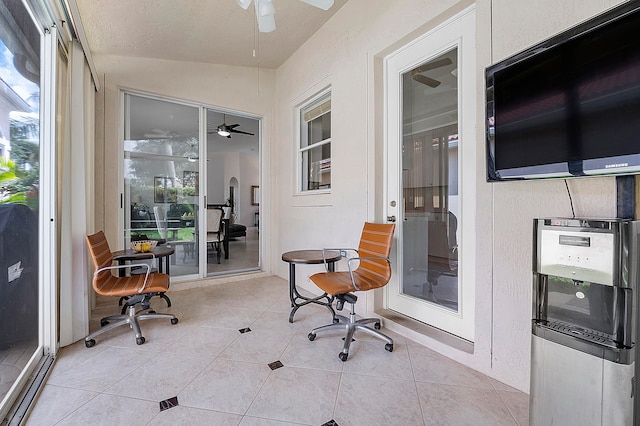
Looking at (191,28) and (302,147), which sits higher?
(191,28)

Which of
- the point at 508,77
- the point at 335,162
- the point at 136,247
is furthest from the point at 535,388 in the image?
the point at 136,247

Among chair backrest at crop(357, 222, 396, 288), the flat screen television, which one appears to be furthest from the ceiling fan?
chair backrest at crop(357, 222, 396, 288)

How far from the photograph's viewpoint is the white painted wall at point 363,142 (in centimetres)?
165

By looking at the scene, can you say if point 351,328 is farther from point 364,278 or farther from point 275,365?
point 275,365

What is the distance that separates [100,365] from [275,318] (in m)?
1.40

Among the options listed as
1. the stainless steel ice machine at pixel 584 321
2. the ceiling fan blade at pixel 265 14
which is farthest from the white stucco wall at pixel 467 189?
the ceiling fan blade at pixel 265 14

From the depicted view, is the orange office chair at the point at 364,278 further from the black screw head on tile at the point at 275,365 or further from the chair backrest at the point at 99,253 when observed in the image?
the chair backrest at the point at 99,253

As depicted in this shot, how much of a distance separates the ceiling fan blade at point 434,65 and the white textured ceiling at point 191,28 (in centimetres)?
133

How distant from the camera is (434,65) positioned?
2396 mm

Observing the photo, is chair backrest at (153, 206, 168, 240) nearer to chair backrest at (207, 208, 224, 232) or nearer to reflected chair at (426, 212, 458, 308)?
chair backrest at (207, 208, 224, 232)

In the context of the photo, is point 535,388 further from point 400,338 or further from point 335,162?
point 335,162

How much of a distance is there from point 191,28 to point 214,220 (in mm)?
2814

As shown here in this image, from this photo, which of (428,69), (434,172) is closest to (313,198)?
(434,172)

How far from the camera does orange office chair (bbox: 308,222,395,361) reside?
2.18 meters
